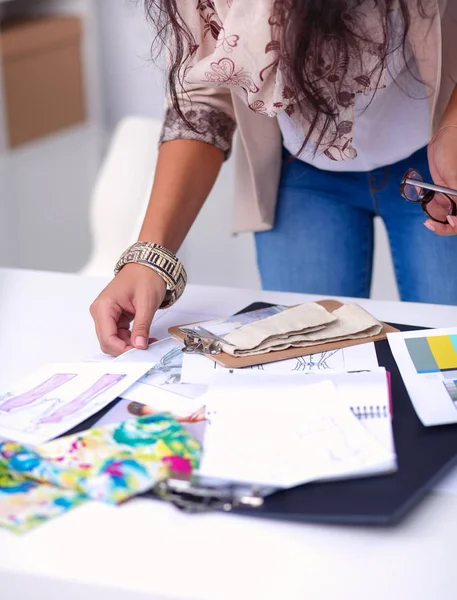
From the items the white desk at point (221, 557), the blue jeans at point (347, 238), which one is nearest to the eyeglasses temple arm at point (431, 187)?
the blue jeans at point (347, 238)

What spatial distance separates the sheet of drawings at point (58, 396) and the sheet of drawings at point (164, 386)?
0.01 meters

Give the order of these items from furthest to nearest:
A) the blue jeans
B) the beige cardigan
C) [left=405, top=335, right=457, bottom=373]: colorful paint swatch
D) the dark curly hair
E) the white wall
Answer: the white wall
the blue jeans
the beige cardigan
[left=405, top=335, right=457, bottom=373]: colorful paint swatch
the dark curly hair

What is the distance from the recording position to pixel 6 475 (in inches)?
25.5

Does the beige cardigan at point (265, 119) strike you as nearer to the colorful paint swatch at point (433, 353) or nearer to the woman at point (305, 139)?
the woman at point (305, 139)

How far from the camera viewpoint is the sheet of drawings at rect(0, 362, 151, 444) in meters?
0.72

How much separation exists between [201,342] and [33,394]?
19 centimetres

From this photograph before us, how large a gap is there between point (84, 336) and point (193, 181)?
25 centimetres

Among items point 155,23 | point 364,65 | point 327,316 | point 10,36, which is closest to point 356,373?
point 327,316

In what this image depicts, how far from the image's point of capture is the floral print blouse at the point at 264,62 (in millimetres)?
743

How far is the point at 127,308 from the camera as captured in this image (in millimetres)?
923

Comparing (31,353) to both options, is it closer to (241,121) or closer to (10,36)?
(241,121)

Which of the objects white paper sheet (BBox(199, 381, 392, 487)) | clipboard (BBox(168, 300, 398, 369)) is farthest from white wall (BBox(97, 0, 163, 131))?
white paper sheet (BBox(199, 381, 392, 487))

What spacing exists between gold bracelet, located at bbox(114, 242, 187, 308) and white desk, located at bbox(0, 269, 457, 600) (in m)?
0.35

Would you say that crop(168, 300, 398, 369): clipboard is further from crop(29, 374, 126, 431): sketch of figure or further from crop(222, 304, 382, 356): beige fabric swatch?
crop(29, 374, 126, 431): sketch of figure
